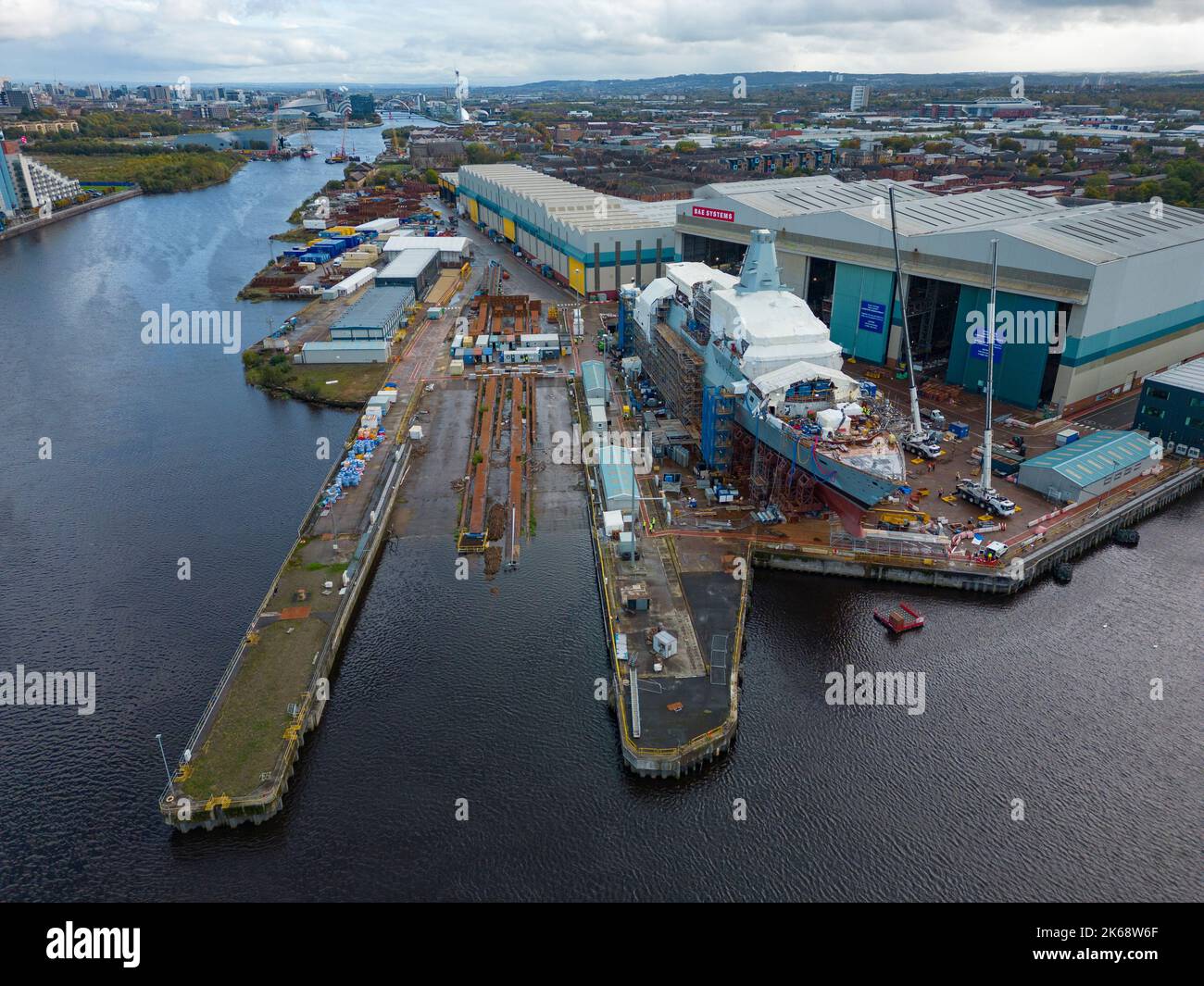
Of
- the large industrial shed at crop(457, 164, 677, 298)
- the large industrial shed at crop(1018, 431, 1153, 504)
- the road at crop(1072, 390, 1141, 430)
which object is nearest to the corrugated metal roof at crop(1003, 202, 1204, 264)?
the road at crop(1072, 390, 1141, 430)

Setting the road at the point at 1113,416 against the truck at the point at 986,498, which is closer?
the truck at the point at 986,498

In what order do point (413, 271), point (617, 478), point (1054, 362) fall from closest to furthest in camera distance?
point (617, 478) < point (1054, 362) < point (413, 271)

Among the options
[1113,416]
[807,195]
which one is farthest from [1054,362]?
[807,195]

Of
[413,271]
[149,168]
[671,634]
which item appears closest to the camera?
[671,634]

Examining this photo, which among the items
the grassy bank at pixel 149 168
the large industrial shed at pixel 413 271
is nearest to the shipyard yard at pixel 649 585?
the large industrial shed at pixel 413 271

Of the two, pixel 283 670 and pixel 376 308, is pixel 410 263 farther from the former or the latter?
pixel 283 670

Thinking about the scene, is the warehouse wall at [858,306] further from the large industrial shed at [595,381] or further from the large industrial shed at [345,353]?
the large industrial shed at [345,353]

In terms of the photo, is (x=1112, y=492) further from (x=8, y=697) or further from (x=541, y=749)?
(x=8, y=697)

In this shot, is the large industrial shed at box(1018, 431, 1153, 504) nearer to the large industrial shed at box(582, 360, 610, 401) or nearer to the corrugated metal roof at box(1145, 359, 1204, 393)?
the corrugated metal roof at box(1145, 359, 1204, 393)
